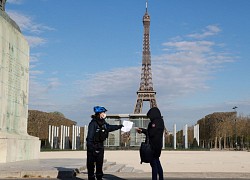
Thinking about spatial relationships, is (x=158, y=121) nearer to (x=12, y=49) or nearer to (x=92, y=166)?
(x=92, y=166)

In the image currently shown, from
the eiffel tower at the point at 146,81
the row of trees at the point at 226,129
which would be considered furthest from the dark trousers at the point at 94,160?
the eiffel tower at the point at 146,81

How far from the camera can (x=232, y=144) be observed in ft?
235

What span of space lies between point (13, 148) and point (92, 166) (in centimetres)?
760

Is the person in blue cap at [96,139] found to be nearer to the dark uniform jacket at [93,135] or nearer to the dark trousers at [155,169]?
the dark uniform jacket at [93,135]

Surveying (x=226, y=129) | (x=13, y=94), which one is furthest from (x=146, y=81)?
(x=13, y=94)

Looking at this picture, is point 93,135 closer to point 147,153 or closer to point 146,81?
point 147,153

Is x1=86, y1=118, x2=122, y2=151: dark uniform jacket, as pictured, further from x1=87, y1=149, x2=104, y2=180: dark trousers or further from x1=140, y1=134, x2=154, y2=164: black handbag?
x1=140, y1=134, x2=154, y2=164: black handbag

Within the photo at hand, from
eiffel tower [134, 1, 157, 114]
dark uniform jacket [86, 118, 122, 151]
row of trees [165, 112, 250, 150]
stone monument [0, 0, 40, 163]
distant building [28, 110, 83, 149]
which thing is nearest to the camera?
dark uniform jacket [86, 118, 122, 151]

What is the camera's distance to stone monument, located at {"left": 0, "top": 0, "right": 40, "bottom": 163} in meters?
14.5

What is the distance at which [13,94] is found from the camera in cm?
1586

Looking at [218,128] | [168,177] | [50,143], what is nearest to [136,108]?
[218,128]

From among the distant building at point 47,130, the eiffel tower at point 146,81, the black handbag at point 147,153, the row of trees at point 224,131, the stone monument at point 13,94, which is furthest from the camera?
the eiffel tower at point 146,81

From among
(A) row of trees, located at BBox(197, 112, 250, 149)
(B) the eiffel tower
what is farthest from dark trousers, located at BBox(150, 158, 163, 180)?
(B) the eiffel tower

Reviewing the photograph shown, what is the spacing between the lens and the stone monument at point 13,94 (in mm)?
14500
